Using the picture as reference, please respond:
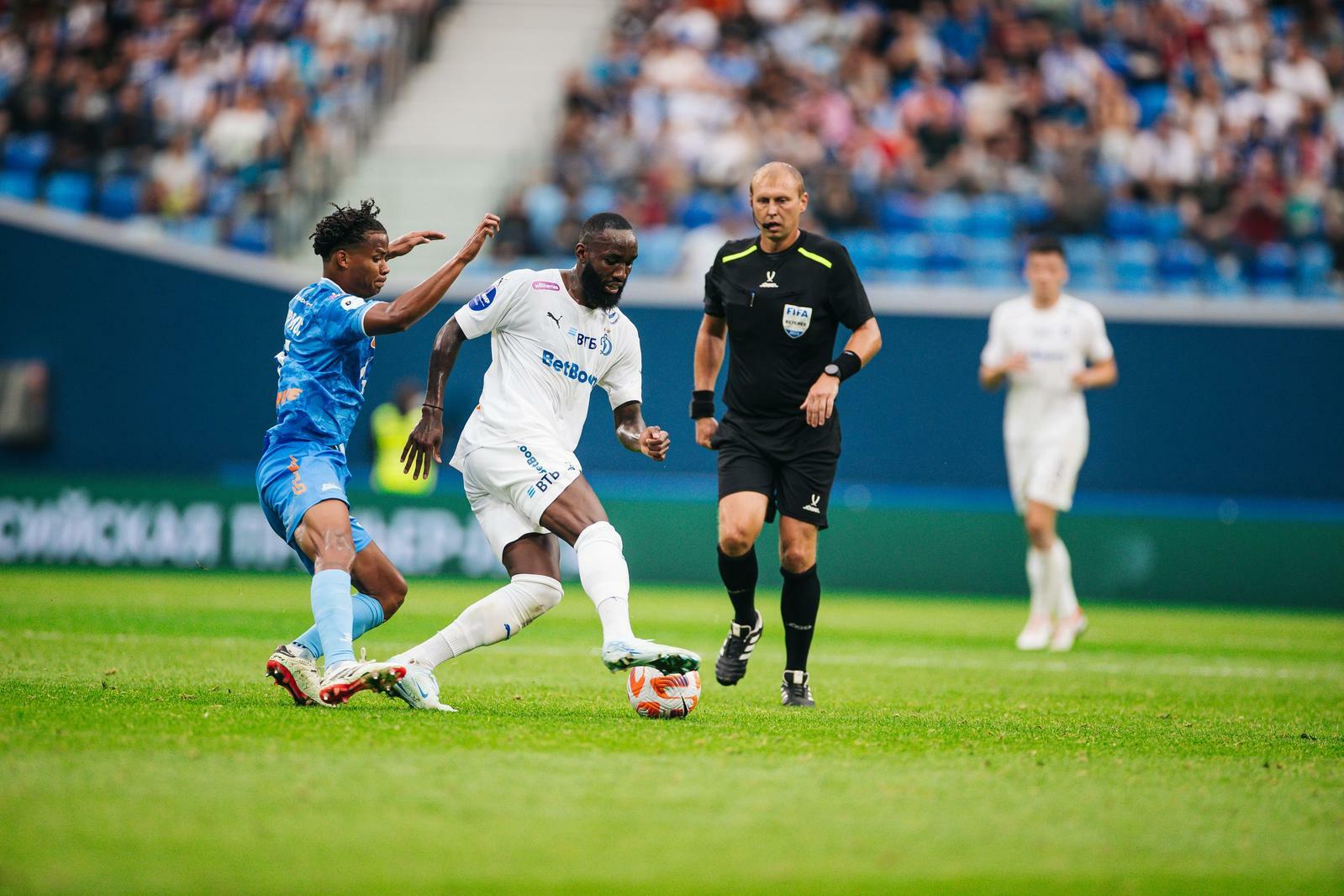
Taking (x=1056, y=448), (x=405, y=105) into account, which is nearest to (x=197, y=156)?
(x=405, y=105)

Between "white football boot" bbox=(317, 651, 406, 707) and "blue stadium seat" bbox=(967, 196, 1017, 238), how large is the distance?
48.5ft

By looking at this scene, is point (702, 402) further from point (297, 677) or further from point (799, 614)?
point (297, 677)

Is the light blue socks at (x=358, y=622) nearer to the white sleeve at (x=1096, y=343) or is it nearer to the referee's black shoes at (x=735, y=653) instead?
the referee's black shoes at (x=735, y=653)

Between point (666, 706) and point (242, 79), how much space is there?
61.2ft

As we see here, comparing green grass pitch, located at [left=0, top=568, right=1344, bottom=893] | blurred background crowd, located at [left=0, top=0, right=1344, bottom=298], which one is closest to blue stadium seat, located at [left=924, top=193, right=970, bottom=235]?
blurred background crowd, located at [left=0, top=0, right=1344, bottom=298]

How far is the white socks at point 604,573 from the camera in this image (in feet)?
22.3

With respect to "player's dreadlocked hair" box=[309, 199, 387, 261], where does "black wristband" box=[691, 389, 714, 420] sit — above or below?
below

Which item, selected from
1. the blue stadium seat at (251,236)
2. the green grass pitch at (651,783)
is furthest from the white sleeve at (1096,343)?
the blue stadium seat at (251,236)

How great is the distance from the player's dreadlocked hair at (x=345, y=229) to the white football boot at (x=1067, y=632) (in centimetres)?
686

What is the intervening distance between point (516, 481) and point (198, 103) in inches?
710

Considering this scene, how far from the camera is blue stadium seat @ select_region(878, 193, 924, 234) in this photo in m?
20.2

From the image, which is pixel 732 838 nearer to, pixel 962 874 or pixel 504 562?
pixel 962 874

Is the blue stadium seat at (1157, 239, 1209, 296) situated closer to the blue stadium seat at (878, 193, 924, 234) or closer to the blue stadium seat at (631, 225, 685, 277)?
the blue stadium seat at (878, 193, 924, 234)

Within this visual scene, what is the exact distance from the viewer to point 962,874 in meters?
4.12
